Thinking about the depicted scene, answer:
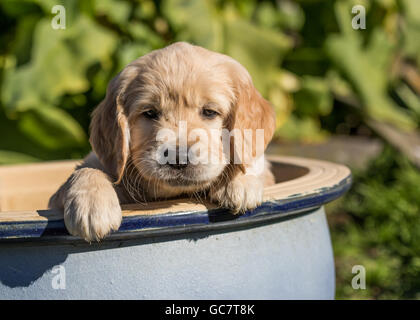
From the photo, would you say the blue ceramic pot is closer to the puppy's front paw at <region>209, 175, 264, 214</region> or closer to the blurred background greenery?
the puppy's front paw at <region>209, 175, 264, 214</region>

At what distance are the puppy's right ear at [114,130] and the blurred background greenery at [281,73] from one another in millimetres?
1973

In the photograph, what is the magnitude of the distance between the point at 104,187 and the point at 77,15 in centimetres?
258

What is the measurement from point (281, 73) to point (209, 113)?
10.3 feet

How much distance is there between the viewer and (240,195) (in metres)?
2.10

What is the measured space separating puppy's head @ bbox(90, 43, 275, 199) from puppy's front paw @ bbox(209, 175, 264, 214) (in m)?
0.08

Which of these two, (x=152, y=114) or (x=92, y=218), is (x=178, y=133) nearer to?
(x=152, y=114)

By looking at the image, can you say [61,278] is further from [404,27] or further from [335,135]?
[335,135]

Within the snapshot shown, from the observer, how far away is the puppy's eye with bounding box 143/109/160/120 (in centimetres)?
238

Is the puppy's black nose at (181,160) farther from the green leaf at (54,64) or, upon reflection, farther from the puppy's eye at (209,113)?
the green leaf at (54,64)

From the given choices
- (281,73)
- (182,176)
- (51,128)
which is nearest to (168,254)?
(182,176)

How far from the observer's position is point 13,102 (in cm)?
427

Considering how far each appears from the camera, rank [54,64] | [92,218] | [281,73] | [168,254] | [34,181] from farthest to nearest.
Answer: [281,73], [54,64], [34,181], [168,254], [92,218]

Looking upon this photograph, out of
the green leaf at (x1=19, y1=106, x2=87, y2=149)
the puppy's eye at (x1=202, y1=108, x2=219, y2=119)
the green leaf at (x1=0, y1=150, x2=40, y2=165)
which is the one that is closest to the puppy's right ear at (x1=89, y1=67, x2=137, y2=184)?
the puppy's eye at (x1=202, y1=108, x2=219, y2=119)
